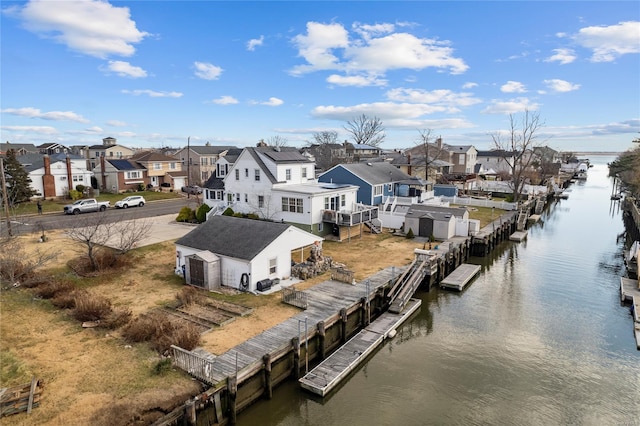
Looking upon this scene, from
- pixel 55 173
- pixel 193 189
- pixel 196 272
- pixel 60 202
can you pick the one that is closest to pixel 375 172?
pixel 196 272

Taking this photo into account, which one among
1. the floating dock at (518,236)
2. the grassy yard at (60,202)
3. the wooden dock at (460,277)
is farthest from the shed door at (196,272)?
the floating dock at (518,236)

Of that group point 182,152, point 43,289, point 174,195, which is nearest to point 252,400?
point 43,289

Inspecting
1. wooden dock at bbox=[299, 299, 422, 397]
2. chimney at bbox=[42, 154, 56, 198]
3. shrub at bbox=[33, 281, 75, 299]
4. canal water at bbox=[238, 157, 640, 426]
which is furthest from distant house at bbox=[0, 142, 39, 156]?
canal water at bbox=[238, 157, 640, 426]

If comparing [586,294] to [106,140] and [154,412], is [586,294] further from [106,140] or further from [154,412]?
[106,140]

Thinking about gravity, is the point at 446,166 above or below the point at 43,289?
above

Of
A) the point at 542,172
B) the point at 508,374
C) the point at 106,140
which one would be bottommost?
the point at 508,374

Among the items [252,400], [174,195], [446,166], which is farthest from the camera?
[446,166]

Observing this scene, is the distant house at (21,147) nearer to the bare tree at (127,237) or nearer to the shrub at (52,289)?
the bare tree at (127,237)
